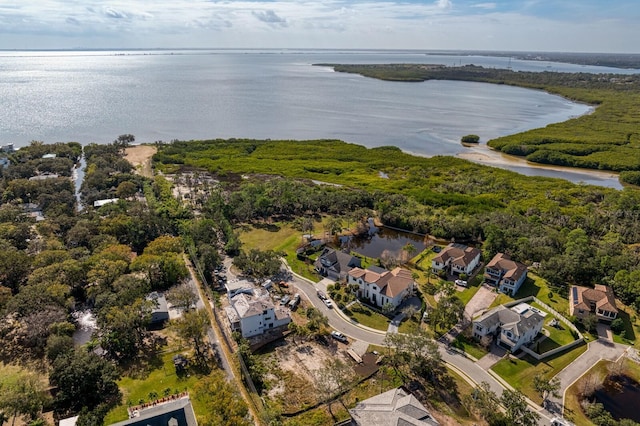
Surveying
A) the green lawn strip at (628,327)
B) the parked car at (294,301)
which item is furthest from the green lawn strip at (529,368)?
the parked car at (294,301)

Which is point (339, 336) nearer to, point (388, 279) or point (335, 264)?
point (388, 279)

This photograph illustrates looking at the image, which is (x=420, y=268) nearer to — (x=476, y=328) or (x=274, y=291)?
(x=476, y=328)

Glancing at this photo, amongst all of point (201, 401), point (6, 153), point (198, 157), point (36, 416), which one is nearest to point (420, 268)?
point (201, 401)

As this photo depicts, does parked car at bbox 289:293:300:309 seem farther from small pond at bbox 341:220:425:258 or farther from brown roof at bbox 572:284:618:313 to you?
brown roof at bbox 572:284:618:313

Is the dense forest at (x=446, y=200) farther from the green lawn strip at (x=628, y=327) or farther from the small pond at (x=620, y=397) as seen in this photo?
the small pond at (x=620, y=397)

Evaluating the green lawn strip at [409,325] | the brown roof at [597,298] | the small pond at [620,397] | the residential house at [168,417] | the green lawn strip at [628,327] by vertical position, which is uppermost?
the residential house at [168,417]

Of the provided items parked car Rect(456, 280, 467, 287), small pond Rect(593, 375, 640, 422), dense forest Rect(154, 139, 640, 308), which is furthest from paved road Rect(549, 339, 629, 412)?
parked car Rect(456, 280, 467, 287)
